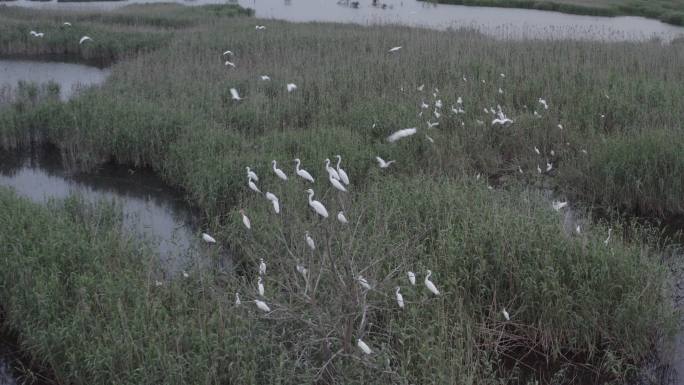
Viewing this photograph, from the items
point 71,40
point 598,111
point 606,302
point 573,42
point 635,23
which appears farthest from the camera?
point 635,23

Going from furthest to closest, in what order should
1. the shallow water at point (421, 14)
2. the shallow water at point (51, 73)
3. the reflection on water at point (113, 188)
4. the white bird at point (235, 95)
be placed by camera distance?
1. the shallow water at point (421, 14)
2. the shallow water at point (51, 73)
3. the white bird at point (235, 95)
4. the reflection on water at point (113, 188)

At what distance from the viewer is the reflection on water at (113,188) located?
7805 mm

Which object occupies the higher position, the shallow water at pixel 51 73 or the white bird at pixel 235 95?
the white bird at pixel 235 95

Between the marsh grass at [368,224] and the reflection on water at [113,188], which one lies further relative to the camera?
→ the reflection on water at [113,188]

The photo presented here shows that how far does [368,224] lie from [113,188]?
5.00 metres

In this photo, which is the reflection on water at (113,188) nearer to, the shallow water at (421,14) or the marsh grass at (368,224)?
the marsh grass at (368,224)

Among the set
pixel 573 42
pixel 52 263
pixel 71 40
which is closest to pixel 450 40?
pixel 573 42

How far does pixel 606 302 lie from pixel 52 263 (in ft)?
14.4

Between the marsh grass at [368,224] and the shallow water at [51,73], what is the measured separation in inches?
81.8

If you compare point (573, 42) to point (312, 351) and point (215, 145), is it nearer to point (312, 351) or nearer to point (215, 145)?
point (215, 145)

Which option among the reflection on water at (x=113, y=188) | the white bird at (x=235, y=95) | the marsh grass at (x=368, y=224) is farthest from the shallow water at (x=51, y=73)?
the white bird at (x=235, y=95)

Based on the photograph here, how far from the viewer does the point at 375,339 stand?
4496 mm

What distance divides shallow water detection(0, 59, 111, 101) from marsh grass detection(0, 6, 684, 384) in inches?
81.8

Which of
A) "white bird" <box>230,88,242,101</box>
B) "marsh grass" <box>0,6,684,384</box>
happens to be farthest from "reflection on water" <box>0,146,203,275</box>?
"white bird" <box>230,88,242,101</box>
